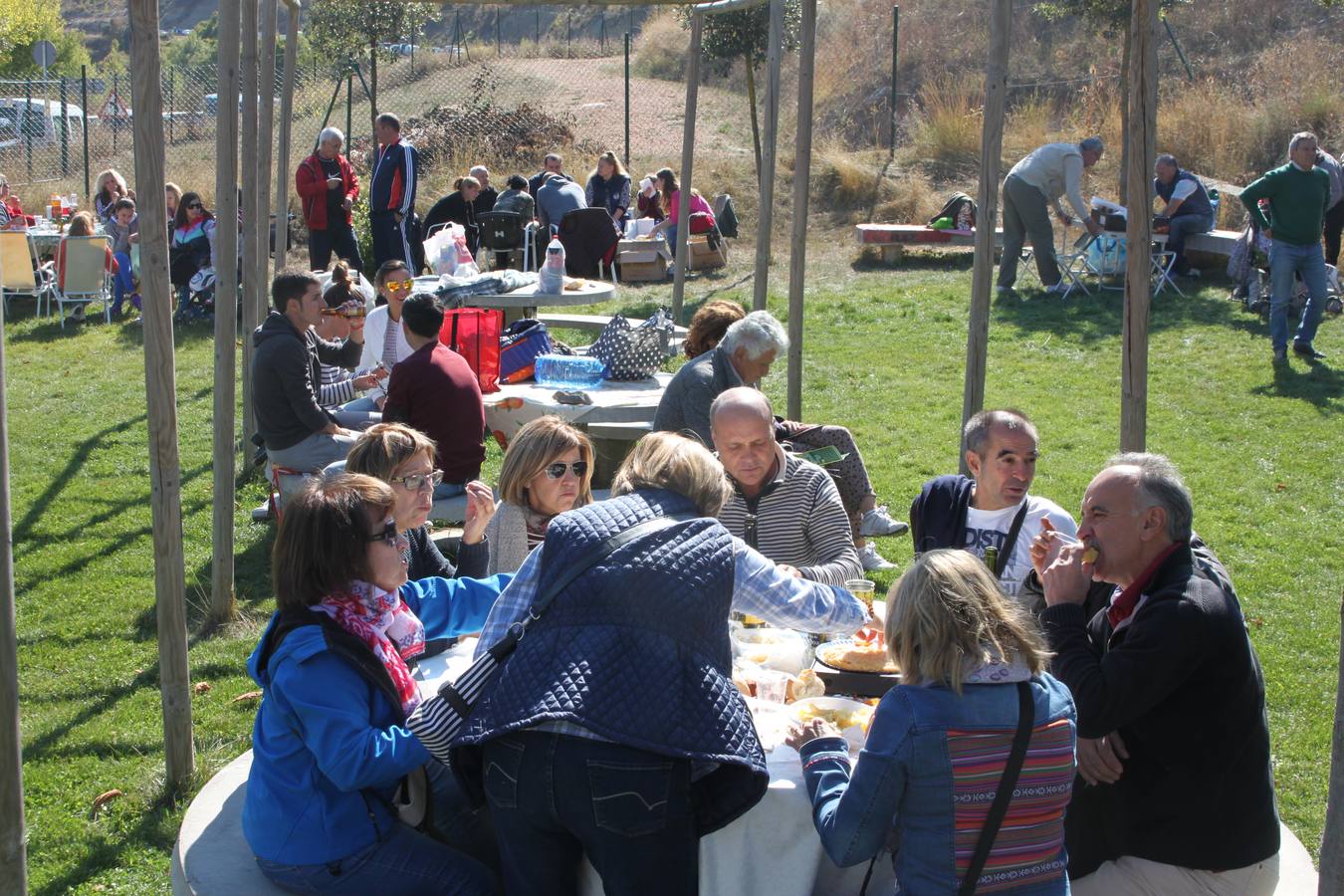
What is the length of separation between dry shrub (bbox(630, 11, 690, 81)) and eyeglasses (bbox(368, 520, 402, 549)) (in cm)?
2888

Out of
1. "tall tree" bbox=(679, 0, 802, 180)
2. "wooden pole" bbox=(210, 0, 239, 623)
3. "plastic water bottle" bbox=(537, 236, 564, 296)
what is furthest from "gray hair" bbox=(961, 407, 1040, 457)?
"tall tree" bbox=(679, 0, 802, 180)

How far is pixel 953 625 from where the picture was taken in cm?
248

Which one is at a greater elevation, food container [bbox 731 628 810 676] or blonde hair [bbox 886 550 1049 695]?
blonde hair [bbox 886 550 1049 695]

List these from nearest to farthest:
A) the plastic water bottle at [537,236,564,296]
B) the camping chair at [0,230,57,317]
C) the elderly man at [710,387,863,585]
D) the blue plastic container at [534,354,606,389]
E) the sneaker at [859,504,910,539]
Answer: the elderly man at [710,387,863,585]
the sneaker at [859,504,910,539]
the blue plastic container at [534,354,606,389]
the plastic water bottle at [537,236,564,296]
the camping chair at [0,230,57,317]

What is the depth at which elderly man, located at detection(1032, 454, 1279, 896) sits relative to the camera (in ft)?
9.46

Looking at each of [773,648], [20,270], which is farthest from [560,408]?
[20,270]

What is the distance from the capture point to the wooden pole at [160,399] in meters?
4.11

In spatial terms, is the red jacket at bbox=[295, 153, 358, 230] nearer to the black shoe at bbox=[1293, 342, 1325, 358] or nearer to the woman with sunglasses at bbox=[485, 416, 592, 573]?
the black shoe at bbox=[1293, 342, 1325, 358]

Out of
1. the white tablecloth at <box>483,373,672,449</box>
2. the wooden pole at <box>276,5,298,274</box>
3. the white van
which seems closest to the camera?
the white tablecloth at <box>483,373,672,449</box>

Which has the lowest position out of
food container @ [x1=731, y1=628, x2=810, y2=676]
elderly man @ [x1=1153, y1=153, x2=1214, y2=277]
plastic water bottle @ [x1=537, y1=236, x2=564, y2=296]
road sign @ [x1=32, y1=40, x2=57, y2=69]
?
food container @ [x1=731, y1=628, x2=810, y2=676]

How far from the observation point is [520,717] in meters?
2.48

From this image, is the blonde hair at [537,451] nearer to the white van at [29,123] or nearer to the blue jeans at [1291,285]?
the blue jeans at [1291,285]

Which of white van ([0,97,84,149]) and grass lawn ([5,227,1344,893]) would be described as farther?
white van ([0,97,84,149])

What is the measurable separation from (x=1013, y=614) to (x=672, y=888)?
89 cm
